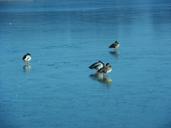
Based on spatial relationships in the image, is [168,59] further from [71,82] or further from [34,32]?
[34,32]

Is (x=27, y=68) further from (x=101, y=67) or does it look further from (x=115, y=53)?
(x=115, y=53)

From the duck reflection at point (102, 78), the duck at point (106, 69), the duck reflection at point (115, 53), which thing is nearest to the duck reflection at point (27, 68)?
the duck reflection at point (102, 78)

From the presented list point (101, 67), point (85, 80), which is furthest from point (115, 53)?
point (85, 80)

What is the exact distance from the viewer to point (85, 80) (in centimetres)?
1334

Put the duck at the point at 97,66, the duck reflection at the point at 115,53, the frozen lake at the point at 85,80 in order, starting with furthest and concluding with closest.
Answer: the duck reflection at the point at 115,53 < the duck at the point at 97,66 < the frozen lake at the point at 85,80

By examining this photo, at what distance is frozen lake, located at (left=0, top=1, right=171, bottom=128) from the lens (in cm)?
1009

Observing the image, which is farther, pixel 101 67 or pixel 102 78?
pixel 101 67

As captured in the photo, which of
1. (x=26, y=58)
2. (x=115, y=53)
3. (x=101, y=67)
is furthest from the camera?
(x=115, y=53)

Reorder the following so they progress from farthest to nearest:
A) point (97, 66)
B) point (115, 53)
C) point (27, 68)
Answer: point (115, 53), point (27, 68), point (97, 66)

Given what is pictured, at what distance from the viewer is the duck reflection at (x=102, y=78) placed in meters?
13.2

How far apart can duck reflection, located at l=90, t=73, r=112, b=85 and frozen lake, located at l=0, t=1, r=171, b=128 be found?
0.07 ft

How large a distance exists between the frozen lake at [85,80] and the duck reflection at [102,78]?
2 centimetres

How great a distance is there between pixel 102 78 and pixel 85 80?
1.60 ft

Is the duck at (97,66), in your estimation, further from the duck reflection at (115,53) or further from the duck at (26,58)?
the duck reflection at (115,53)
